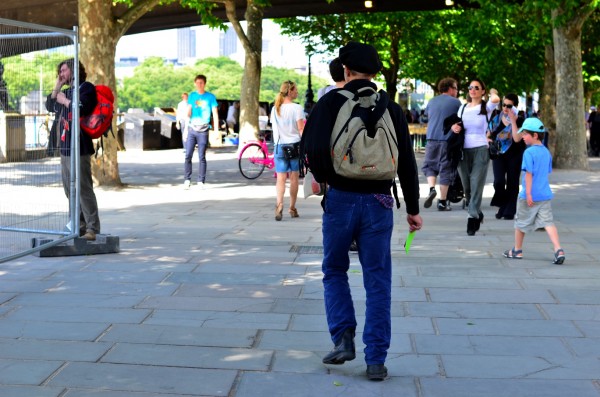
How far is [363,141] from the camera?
17.6 ft

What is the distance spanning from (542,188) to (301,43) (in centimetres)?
4303

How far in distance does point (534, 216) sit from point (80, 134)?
4167mm

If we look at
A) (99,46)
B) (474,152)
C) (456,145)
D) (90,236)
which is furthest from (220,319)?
(99,46)

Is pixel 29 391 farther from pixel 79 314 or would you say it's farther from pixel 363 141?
pixel 363 141

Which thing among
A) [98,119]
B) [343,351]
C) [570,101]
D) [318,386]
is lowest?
[318,386]

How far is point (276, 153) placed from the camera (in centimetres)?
1297

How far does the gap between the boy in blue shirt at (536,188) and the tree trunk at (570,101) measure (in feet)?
47.7

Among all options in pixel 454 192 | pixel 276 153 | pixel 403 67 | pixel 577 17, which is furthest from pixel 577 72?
pixel 403 67

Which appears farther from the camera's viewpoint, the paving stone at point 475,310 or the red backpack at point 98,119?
the red backpack at point 98,119

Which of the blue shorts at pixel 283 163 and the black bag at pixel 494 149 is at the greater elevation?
the black bag at pixel 494 149

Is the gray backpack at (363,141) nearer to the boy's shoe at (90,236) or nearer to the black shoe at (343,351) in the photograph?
the black shoe at (343,351)

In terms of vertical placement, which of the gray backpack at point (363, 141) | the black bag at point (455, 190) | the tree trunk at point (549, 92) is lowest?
the black bag at point (455, 190)

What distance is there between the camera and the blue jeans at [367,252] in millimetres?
5480

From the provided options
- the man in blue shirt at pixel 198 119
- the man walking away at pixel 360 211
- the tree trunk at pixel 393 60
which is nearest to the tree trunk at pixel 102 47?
the man in blue shirt at pixel 198 119
